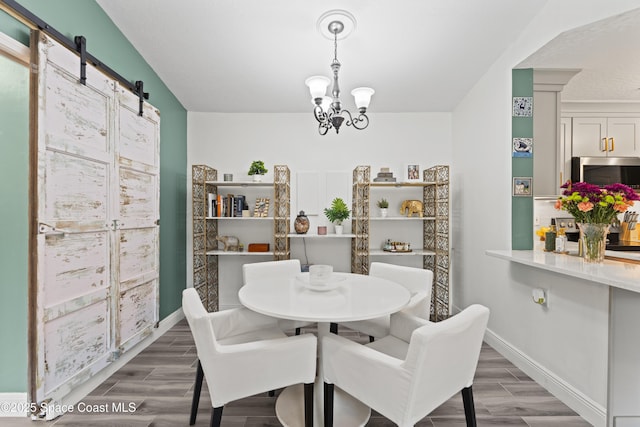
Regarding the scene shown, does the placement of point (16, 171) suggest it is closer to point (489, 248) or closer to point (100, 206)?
point (100, 206)

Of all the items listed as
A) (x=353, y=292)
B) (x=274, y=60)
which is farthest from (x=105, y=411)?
(x=274, y=60)

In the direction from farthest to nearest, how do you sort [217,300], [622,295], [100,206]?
[217,300], [100,206], [622,295]

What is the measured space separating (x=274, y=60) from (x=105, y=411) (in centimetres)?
281

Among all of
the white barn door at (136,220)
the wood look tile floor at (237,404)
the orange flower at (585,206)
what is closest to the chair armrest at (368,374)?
the wood look tile floor at (237,404)

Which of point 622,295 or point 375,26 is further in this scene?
point 375,26

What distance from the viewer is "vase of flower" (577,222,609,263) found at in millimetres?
1739

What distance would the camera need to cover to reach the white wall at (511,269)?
5.58ft

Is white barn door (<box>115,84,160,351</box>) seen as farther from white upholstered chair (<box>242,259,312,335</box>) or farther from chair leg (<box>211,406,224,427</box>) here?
chair leg (<box>211,406,224,427</box>)

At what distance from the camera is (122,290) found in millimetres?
2191

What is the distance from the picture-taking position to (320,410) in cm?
157

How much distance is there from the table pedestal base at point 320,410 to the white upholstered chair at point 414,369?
28 centimetres

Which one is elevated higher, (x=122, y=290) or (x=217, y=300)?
(x=122, y=290)

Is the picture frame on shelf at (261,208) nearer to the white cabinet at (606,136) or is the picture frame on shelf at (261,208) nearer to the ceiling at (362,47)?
the ceiling at (362,47)

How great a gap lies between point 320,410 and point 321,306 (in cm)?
61
